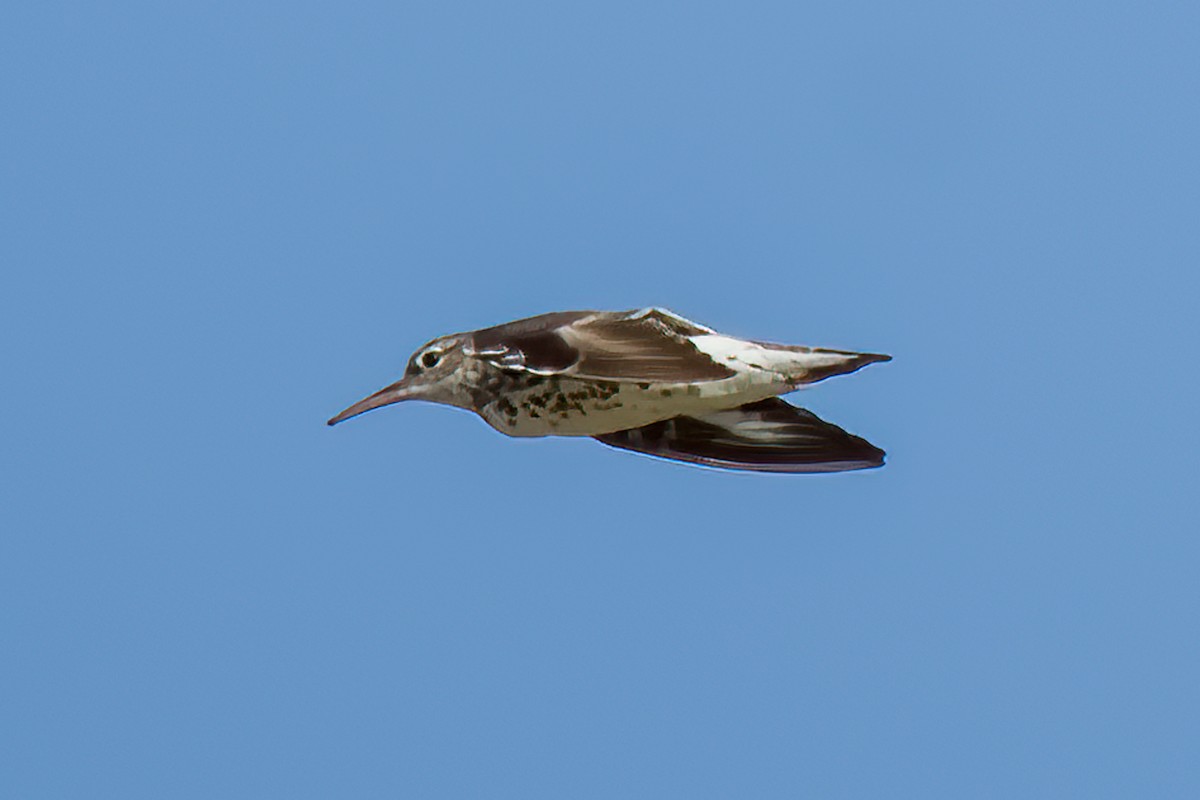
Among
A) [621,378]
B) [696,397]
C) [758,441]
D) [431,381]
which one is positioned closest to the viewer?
[621,378]

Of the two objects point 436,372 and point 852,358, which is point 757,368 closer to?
point 852,358

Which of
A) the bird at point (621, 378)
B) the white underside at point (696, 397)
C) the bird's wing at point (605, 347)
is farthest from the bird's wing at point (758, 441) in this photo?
the bird's wing at point (605, 347)

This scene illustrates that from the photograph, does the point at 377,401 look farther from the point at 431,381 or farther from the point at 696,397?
the point at 696,397

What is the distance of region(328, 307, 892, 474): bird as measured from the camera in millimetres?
5492

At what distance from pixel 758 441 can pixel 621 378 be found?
2.59 ft

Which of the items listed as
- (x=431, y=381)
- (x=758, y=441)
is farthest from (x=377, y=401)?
(x=758, y=441)

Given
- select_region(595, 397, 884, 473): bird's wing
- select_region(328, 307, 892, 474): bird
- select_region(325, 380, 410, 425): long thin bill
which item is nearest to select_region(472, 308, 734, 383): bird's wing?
select_region(328, 307, 892, 474): bird

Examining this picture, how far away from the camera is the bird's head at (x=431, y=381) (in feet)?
18.9

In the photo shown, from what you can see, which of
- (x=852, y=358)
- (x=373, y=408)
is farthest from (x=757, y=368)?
(x=373, y=408)

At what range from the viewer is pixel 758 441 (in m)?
6.05

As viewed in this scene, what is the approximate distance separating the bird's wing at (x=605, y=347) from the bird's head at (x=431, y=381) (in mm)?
99

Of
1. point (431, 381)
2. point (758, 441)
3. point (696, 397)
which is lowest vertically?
point (758, 441)

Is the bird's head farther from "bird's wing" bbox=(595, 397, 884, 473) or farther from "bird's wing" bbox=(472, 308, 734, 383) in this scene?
"bird's wing" bbox=(595, 397, 884, 473)

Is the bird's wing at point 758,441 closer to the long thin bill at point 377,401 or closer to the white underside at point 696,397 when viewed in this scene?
the white underside at point 696,397
